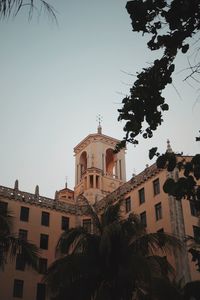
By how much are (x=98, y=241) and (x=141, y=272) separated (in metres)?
3.35

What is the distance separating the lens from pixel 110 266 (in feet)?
78.3

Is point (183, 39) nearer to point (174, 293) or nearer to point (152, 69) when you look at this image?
point (152, 69)

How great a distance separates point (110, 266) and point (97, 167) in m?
38.6

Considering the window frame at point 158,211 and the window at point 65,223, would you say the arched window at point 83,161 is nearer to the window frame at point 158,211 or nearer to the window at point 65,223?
the window at point 65,223

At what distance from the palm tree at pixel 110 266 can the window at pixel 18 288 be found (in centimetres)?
1731

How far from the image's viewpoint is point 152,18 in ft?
23.8

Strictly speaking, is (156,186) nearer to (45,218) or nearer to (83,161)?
(45,218)

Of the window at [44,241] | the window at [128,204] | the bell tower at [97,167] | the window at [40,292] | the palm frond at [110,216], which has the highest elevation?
the bell tower at [97,167]

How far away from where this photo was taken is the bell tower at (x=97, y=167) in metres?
57.8

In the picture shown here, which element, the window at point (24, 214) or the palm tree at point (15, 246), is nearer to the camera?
the palm tree at point (15, 246)

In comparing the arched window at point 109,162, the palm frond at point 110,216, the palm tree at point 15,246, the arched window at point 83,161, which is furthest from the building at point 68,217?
the palm tree at point 15,246

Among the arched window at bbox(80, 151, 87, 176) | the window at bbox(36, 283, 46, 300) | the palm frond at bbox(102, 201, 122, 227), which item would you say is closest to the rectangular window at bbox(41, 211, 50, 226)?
the window at bbox(36, 283, 46, 300)

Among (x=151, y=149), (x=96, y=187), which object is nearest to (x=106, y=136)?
(x=96, y=187)

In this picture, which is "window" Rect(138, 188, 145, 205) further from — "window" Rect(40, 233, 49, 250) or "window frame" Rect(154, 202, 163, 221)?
"window" Rect(40, 233, 49, 250)
